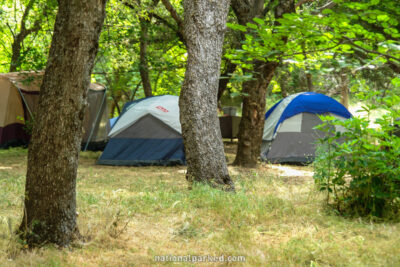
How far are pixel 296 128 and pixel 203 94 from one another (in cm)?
489

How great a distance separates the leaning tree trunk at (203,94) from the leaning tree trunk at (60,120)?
2.39 metres

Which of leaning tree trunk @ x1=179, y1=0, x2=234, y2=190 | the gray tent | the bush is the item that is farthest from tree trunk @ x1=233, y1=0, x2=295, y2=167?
the gray tent

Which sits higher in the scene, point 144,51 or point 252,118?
point 144,51

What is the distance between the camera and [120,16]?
10.5 meters

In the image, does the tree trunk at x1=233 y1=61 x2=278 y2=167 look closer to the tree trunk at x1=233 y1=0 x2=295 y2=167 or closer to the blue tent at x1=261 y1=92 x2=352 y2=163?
the tree trunk at x1=233 y1=0 x2=295 y2=167

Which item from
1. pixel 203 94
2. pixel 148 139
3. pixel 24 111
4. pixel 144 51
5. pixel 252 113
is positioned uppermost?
pixel 144 51

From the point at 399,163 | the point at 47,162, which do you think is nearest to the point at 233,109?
the point at 399,163

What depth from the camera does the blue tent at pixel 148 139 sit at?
8.76m

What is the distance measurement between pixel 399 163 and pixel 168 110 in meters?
6.22

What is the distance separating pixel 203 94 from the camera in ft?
16.8

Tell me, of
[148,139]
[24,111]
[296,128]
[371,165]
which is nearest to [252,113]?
[296,128]

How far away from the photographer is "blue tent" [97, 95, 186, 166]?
8758mm

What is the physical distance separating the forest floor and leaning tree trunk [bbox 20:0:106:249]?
213 millimetres

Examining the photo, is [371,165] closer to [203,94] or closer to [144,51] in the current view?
[203,94]
